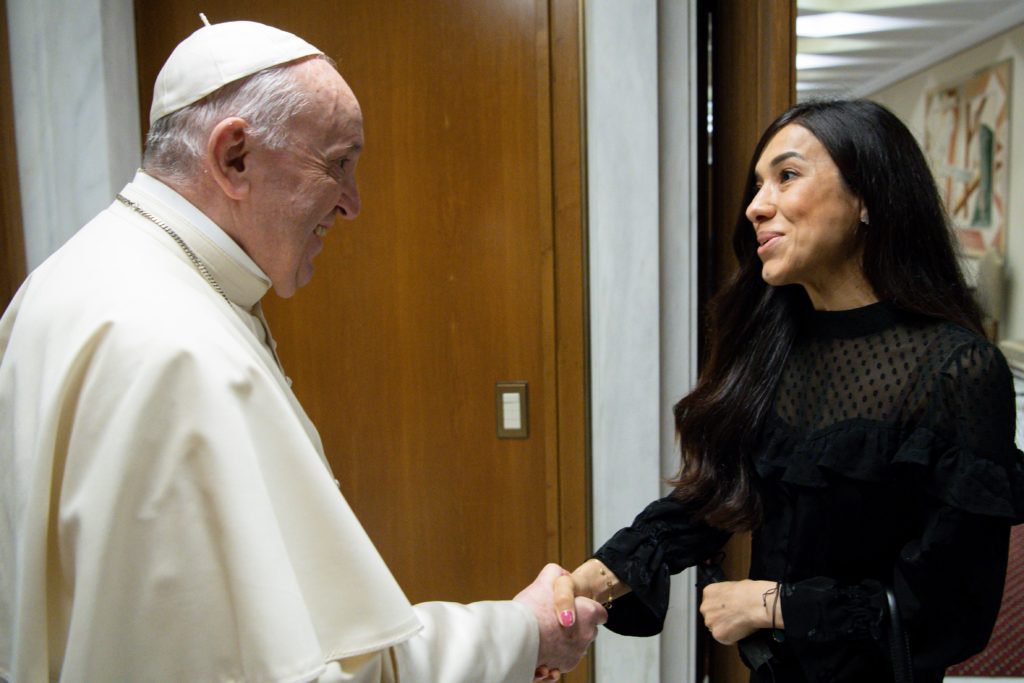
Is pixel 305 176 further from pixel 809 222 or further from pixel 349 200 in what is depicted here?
pixel 809 222

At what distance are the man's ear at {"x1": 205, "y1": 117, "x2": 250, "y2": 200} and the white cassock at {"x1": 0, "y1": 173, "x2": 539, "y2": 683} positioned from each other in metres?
0.14

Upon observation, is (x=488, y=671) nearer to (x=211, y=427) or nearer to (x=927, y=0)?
(x=211, y=427)

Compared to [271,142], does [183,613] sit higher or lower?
lower

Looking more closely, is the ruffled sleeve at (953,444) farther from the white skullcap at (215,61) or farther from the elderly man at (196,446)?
the white skullcap at (215,61)

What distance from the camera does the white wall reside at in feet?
10.2

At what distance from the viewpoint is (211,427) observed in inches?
40.8

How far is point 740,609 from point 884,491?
12.2 inches

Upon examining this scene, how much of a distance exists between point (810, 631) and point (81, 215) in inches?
91.4

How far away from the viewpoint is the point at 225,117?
4.03 feet

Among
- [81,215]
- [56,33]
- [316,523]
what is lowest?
[316,523]

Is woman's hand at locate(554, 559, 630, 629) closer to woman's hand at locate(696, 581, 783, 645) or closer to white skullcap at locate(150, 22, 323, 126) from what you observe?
woman's hand at locate(696, 581, 783, 645)

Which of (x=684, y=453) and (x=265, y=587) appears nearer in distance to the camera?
(x=265, y=587)

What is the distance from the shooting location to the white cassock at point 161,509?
1.00 metres

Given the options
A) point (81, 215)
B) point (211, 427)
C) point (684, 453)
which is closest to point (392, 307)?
point (81, 215)
